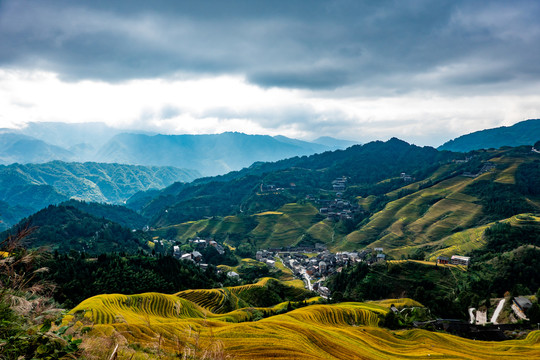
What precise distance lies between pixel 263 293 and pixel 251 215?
364 ft

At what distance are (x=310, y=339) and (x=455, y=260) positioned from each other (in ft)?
244

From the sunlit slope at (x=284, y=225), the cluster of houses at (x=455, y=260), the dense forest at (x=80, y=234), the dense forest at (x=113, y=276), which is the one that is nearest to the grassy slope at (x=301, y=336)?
the dense forest at (x=113, y=276)

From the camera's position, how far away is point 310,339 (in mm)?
27750

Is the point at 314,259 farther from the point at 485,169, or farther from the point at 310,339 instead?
the point at 485,169

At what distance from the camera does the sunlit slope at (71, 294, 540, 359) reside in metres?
23.1

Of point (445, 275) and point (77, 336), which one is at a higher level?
point (77, 336)

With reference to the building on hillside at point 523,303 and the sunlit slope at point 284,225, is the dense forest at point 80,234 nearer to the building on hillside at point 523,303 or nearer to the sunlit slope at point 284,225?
the sunlit slope at point 284,225

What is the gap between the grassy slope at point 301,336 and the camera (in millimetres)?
23125

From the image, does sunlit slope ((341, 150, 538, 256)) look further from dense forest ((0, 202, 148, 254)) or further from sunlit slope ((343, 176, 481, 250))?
dense forest ((0, 202, 148, 254))

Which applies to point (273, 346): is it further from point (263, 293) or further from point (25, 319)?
point (263, 293)

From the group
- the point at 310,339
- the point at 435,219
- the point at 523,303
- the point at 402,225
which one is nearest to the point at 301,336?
the point at 310,339

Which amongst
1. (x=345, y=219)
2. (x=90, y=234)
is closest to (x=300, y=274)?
(x=345, y=219)

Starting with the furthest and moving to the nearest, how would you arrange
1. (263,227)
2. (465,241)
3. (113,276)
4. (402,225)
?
(263,227)
(402,225)
(465,241)
(113,276)

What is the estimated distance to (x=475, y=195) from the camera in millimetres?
145500
